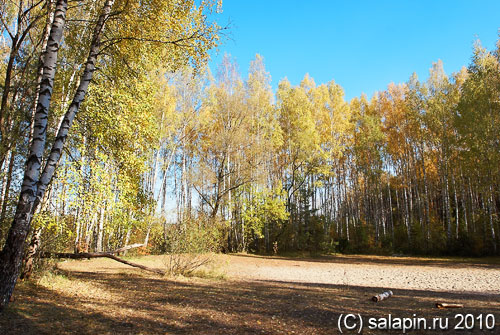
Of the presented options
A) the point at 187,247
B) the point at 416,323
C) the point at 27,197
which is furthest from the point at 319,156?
the point at 27,197

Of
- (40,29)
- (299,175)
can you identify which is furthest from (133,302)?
(299,175)

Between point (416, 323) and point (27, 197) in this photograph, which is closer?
point (27, 197)

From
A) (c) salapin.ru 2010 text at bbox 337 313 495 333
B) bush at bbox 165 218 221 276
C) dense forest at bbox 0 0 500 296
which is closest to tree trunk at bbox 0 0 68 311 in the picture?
dense forest at bbox 0 0 500 296

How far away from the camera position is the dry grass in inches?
148

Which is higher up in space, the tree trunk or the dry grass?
the tree trunk

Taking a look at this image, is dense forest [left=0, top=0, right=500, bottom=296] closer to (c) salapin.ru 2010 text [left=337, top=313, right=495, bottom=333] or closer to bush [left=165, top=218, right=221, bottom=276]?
bush [left=165, top=218, right=221, bottom=276]

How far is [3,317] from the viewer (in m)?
3.52

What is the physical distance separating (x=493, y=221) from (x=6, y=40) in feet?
82.6

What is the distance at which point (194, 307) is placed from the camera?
5000mm

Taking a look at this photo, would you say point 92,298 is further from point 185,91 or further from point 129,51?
point 185,91

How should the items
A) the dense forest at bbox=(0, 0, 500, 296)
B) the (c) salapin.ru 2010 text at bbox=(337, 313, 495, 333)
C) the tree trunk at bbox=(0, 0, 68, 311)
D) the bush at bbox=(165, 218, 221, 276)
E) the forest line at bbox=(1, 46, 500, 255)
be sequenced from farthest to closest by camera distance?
the forest line at bbox=(1, 46, 500, 255), the dense forest at bbox=(0, 0, 500, 296), the bush at bbox=(165, 218, 221, 276), the (c) salapin.ru 2010 text at bbox=(337, 313, 495, 333), the tree trunk at bbox=(0, 0, 68, 311)

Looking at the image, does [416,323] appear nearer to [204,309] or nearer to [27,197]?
[204,309]

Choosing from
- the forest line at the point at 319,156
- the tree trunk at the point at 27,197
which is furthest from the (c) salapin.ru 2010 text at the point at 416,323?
the forest line at the point at 319,156

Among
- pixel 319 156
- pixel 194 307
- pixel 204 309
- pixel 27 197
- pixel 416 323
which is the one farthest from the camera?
pixel 319 156
